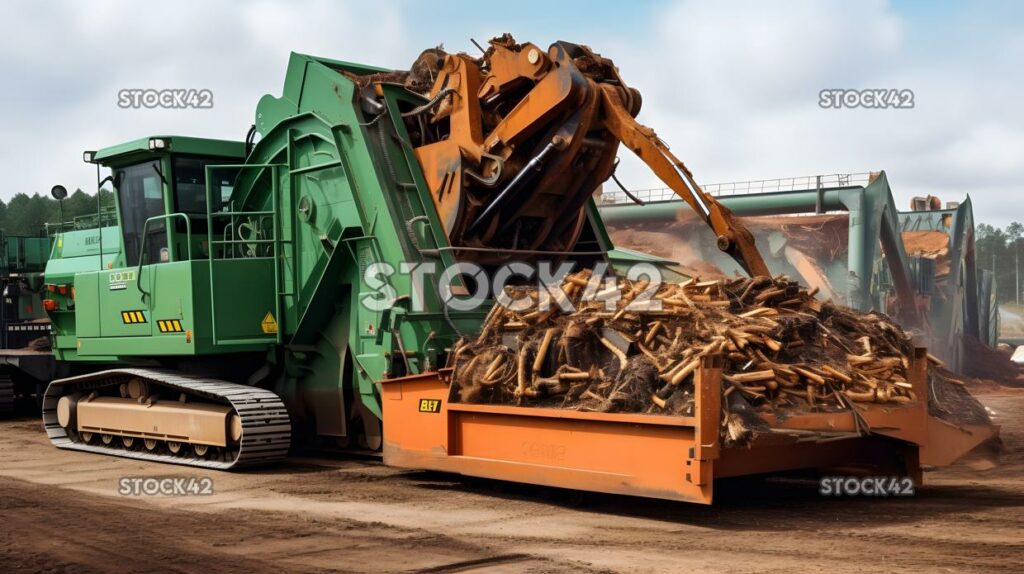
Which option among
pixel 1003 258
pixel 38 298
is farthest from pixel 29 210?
pixel 1003 258

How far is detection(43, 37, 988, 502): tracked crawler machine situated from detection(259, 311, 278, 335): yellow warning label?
0.10ft

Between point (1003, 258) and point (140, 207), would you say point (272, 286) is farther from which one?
point (1003, 258)

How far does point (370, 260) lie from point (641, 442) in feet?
11.8

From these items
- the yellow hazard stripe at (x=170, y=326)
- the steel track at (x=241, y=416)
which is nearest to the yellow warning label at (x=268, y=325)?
the steel track at (x=241, y=416)

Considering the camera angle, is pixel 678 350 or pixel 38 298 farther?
pixel 38 298

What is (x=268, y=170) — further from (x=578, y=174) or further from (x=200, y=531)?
(x=200, y=531)

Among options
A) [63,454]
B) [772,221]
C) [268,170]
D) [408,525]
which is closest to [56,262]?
[63,454]

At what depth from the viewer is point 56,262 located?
16.3m

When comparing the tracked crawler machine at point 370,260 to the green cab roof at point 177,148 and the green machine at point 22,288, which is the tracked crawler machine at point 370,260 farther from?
the green machine at point 22,288

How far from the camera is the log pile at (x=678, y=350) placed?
24.2ft

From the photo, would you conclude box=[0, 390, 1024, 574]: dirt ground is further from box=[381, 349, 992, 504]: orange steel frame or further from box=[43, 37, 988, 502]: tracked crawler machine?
box=[43, 37, 988, 502]: tracked crawler machine

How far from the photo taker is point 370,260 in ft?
32.4

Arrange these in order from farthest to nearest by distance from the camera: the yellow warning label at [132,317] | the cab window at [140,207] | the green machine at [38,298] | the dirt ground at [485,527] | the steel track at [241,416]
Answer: the green machine at [38,298]
the cab window at [140,207]
the yellow warning label at [132,317]
the steel track at [241,416]
the dirt ground at [485,527]

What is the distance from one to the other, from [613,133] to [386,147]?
213 cm
